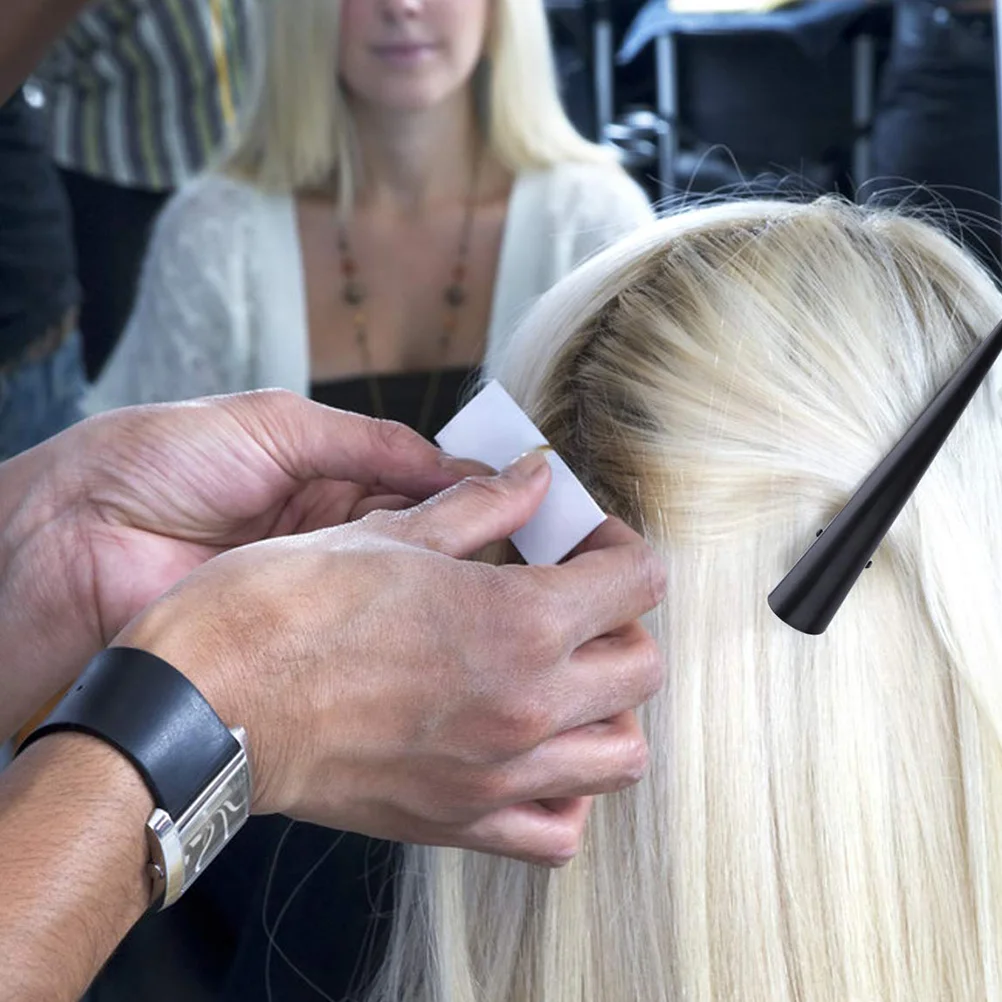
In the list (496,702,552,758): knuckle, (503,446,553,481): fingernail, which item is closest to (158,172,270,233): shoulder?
(503,446,553,481): fingernail

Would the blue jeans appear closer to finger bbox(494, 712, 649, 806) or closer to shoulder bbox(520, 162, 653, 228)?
shoulder bbox(520, 162, 653, 228)

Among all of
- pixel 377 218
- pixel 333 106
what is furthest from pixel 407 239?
pixel 333 106

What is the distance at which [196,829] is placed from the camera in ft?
1.81

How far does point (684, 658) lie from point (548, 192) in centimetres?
95

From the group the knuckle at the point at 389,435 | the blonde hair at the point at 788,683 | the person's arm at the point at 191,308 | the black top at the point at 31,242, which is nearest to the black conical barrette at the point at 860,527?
the blonde hair at the point at 788,683

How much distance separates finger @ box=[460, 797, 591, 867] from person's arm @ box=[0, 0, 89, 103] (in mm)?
780

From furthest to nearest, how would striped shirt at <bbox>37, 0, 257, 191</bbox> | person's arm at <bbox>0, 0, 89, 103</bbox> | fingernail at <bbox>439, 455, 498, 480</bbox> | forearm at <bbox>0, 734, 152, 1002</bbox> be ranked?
striped shirt at <bbox>37, 0, 257, 191</bbox> → person's arm at <bbox>0, 0, 89, 103</bbox> → fingernail at <bbox>439, 455, 498, 480</bbox> → forearm at <bbox>0, 734, 152, 1002</bbox>

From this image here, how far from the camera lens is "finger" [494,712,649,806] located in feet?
2.04

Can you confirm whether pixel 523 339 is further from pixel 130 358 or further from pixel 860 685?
pixel 130 358

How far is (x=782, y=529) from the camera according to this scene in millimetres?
672

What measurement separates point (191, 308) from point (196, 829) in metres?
1.07

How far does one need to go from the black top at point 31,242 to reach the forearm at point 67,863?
1.08 meters

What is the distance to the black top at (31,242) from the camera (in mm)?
1468

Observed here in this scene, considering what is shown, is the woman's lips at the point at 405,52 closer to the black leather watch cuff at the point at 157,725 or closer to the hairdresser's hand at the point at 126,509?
the hairdresser's hand at the point at 126,509
